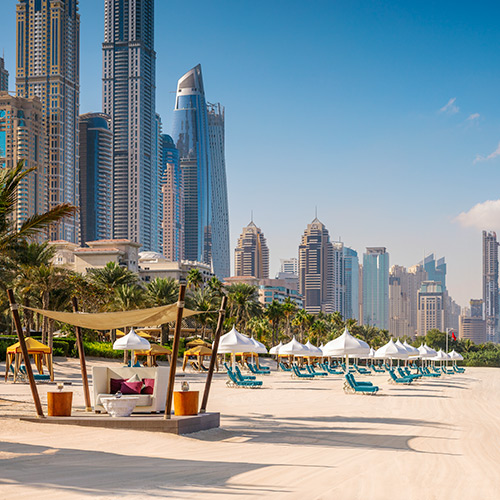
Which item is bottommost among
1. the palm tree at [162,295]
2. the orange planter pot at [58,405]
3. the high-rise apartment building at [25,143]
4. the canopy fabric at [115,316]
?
the orange planter pot at [58,405]

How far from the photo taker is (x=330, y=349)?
2911 centimetres

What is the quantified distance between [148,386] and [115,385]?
0.75 metres

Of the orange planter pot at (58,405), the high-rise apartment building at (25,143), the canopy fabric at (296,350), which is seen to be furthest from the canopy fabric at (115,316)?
the high-rise apartment building at (25,143)

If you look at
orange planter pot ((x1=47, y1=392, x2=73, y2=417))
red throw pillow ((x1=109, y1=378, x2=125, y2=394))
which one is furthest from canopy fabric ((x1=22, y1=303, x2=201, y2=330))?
orange planter pot ((x1=47, y1=392, x2=73, y2=417))

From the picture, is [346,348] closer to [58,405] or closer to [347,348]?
[347,348]

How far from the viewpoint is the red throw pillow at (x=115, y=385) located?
14.9 m

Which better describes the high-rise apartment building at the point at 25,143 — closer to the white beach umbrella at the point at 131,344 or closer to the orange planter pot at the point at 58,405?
the white beach umbrella at the point at 131,344

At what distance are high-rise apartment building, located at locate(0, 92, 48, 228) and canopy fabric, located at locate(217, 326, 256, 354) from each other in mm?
142834

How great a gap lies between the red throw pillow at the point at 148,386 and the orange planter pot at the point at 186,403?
120cm

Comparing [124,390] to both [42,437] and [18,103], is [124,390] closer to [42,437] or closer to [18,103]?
[42,437]

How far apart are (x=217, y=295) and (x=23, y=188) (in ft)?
376

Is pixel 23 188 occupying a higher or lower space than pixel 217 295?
higher

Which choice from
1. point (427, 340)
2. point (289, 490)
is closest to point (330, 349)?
point (289, 490)

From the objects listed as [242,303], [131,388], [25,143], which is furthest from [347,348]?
[25,143]
